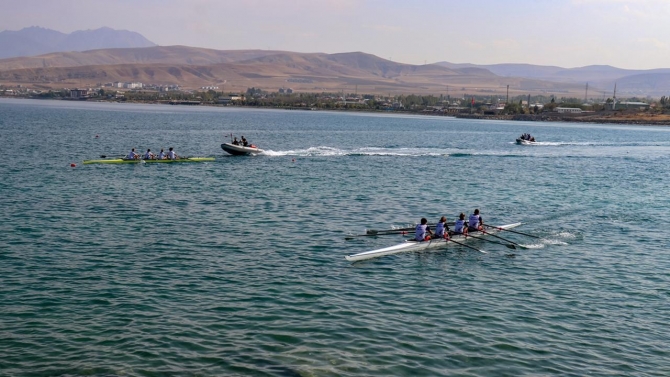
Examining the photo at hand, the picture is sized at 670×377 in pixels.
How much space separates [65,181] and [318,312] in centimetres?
3787

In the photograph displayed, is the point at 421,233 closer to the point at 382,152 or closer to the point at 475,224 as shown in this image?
the point at 475,224

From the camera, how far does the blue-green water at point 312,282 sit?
20.9 m

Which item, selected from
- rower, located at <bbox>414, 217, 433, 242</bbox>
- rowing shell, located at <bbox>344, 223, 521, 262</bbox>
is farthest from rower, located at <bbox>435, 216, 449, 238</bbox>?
rower, located at <bbox>414, 217, 433, 242</bbox>

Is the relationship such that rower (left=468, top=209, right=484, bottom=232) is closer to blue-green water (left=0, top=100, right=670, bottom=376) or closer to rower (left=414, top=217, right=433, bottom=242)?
blue-green water (left=0, top=100, right=670, bottom=376)

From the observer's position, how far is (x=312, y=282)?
1104 inches

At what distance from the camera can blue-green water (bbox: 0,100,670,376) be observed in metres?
20.9

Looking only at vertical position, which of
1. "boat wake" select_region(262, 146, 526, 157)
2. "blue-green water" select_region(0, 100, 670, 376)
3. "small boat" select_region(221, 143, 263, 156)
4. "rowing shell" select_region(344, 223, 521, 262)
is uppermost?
"small boat" select_region(221, 143, 263, 156)

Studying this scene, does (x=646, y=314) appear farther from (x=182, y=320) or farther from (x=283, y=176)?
(x=283, y=176)

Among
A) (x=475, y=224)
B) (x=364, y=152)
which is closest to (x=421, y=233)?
(x=475, y=224)

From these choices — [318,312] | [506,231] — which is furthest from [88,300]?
[506,231]

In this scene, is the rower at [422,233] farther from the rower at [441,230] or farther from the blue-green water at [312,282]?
the blue-green water at [312,282]

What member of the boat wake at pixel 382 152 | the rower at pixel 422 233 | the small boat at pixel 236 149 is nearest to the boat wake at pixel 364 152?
the boat wake at pixel 382 152

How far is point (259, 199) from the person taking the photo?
160ft

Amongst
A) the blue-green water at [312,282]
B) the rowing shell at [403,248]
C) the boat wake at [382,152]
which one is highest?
the boat wake at [382,152]
